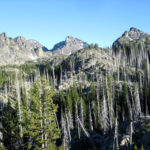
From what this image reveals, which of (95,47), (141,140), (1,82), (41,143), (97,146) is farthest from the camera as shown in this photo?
(95,47)

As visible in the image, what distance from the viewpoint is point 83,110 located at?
5631 centimetres

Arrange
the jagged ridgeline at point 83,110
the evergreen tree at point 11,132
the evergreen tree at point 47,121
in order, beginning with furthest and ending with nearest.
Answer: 1. the evergreen tree at point 11,132
2. the jagged ridgeline at point 83,110
3. the evergreen tree at point 47,121

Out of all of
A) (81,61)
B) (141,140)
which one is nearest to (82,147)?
(141,140)

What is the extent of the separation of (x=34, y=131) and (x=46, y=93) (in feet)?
15.2

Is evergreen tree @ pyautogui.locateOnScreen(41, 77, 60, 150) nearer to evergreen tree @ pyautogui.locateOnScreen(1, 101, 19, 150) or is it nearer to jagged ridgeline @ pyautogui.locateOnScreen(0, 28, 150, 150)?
jagged ridgeline @ pyautogui.locateOnScreen(0, 28, 150, 150)

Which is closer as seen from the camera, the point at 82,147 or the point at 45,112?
the point at 45,112

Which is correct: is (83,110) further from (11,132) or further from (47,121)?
(47,121)

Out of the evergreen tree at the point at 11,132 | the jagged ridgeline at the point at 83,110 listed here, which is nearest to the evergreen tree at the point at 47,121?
the jagged ridgeline at the point at 83,110

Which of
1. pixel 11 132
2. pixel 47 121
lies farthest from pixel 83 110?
pixel 47 121

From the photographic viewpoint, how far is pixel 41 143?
20.4m

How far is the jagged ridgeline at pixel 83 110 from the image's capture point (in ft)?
69.7

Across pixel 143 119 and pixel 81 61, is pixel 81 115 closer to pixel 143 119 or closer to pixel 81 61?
pixel 143 119

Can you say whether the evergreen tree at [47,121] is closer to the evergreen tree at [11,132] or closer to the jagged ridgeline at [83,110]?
the jagged ridgeline at [83,110]

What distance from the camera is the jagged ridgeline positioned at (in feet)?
69.7
